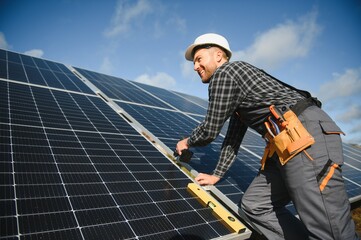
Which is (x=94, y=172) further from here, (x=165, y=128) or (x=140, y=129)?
(x=165, y=128)

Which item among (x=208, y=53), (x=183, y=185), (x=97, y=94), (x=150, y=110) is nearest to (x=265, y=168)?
(x=183, y=185)

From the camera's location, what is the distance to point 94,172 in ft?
11.4

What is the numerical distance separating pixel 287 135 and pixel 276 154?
56cm

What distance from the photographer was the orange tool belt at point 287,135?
2.74 metres

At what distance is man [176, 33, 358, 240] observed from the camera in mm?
2615

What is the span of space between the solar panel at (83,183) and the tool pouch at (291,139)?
1.30 metres

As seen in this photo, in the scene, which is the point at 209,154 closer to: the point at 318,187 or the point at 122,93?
the point at 318,187

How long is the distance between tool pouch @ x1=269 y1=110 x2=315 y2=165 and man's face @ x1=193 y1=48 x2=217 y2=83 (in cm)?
143

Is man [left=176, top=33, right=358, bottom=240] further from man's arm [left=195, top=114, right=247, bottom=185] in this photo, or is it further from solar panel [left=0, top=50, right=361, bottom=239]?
solar panel [left=0, top=50, right=361, bottom=239]

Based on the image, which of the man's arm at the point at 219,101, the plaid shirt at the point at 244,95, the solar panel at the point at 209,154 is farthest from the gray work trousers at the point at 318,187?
the solar panel at the point at 209,154

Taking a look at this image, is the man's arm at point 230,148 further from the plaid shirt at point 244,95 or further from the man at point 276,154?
the plaid shirt at point 244,95

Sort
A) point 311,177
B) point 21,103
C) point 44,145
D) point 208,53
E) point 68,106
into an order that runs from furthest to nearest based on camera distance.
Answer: point 68,106, point 21,103, point 208,53, point 44,145, point 311,177

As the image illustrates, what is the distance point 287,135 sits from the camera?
9.39 ft

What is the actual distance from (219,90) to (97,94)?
570cm
